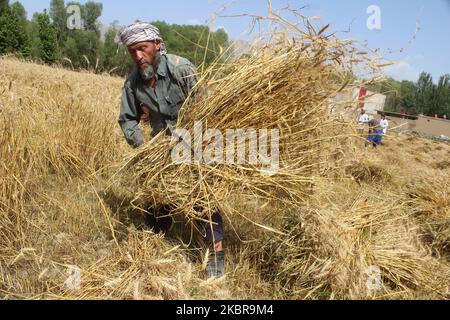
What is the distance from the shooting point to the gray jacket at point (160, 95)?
216 centimetres

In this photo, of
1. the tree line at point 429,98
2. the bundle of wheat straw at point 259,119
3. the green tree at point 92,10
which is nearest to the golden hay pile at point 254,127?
the bundle of wheat straw at point 259,119

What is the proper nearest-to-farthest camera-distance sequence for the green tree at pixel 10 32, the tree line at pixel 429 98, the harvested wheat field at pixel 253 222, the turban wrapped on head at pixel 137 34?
the harvested wheat field at pixel 253 222 → the turban wrapped on head at pixel 137 34 → the green tree at pixel 10 32 → the tree line at pixel 429 98

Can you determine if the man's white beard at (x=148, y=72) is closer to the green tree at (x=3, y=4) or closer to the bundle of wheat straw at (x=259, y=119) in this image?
the bundle of wheat straw at (x=259, y=119)

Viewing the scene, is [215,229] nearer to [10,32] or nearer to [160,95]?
[160,95]

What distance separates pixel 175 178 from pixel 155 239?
0.49 m

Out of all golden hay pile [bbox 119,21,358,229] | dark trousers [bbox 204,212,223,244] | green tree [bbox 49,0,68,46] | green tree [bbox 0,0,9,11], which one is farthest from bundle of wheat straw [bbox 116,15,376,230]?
green tree [bbox 49,0,68,46]

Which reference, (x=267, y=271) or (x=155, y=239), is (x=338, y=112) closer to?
(x=267, y=271)

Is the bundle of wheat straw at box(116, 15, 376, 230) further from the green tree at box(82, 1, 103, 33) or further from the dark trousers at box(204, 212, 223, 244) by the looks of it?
the green tree at box(82, 1, 103, 33)

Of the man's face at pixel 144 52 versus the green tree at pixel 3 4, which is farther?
the green tree at pixel 3 4

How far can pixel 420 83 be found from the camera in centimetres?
4191

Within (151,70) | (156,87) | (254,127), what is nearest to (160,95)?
(156,87)

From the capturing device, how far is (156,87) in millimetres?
2246

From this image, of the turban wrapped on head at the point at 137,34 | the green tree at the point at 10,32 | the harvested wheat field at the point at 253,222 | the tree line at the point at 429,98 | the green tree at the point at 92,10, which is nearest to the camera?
the harvested wheat field at the point at 253,222
